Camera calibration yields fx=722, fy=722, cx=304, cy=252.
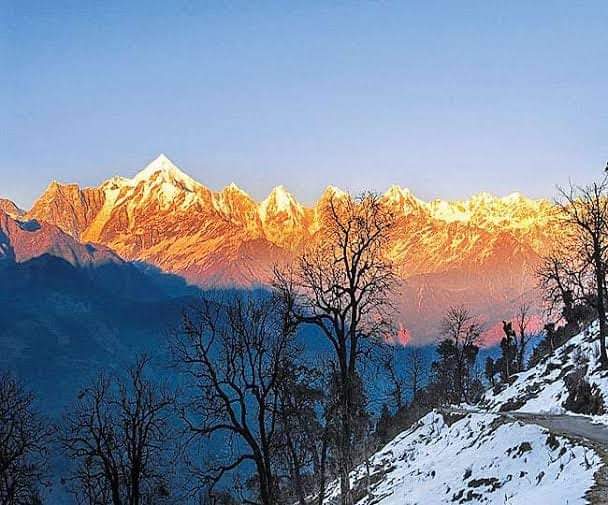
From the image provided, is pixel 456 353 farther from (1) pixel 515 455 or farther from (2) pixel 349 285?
(1) pixel 515 455

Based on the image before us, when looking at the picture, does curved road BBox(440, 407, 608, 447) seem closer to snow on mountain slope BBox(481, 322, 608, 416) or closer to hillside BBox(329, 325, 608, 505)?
hillside BBox(329, 325, 608, 505)

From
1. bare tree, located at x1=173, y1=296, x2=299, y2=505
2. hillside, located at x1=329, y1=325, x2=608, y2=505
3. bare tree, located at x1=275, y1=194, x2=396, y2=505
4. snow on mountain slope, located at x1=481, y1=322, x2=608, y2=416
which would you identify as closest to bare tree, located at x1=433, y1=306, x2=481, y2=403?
snow on mountain slope, located at x1=481, y1=322, x2=608, y2=416

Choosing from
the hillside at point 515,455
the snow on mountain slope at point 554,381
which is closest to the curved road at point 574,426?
the hillside at point 515,455

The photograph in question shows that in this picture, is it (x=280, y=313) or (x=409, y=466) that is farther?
(x=409, y=466)

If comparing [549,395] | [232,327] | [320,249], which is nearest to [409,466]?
[549,395]

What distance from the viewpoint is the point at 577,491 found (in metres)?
16.4

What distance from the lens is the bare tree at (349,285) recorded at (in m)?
26.3

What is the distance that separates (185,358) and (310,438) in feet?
38.7

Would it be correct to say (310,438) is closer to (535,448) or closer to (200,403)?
(200,403)

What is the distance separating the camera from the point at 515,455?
23.0 meters

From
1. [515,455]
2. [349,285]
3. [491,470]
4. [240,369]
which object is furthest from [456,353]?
[515,455]

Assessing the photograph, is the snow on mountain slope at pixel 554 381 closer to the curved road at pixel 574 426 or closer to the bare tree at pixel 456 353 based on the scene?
the curved road at pixel 574 426

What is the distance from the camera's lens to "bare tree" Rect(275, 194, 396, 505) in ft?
86.4

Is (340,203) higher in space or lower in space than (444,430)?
higher
